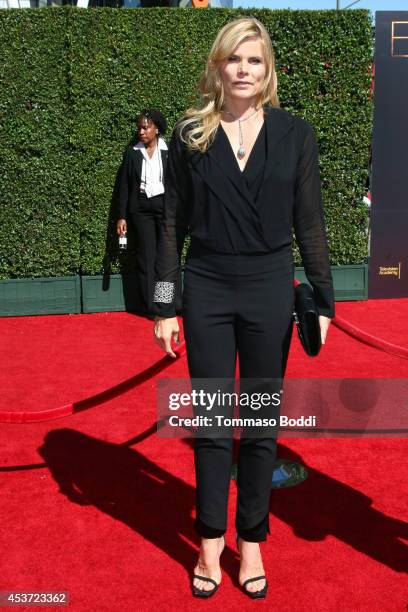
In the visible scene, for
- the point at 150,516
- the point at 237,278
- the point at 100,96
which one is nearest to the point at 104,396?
the point at 150,516

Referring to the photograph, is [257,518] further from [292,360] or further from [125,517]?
[292,360]

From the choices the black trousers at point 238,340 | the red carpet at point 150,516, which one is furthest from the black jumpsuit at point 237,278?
the red carpet at point 150,516

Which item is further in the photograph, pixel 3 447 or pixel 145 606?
pixel 3 447

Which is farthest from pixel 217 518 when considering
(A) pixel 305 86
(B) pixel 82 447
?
(A) pixel 305 86

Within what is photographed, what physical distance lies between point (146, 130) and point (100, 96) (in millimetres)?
716

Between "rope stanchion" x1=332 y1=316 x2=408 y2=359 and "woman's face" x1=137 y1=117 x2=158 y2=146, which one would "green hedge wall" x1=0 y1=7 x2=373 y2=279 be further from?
"rope stanchion" x1=332 y1=316 x2=408 y2=359

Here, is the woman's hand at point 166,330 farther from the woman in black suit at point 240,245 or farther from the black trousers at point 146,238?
the black trousers at point 146,238

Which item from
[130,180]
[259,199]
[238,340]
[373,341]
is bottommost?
[373,341]

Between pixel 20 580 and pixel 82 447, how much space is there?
152 centimetres

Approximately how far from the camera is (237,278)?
3039 mm

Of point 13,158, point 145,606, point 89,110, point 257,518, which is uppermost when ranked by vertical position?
point 89,110

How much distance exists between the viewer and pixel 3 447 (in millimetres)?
4770

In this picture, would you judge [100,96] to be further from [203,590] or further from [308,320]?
[203,590]

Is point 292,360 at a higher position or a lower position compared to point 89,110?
lower
